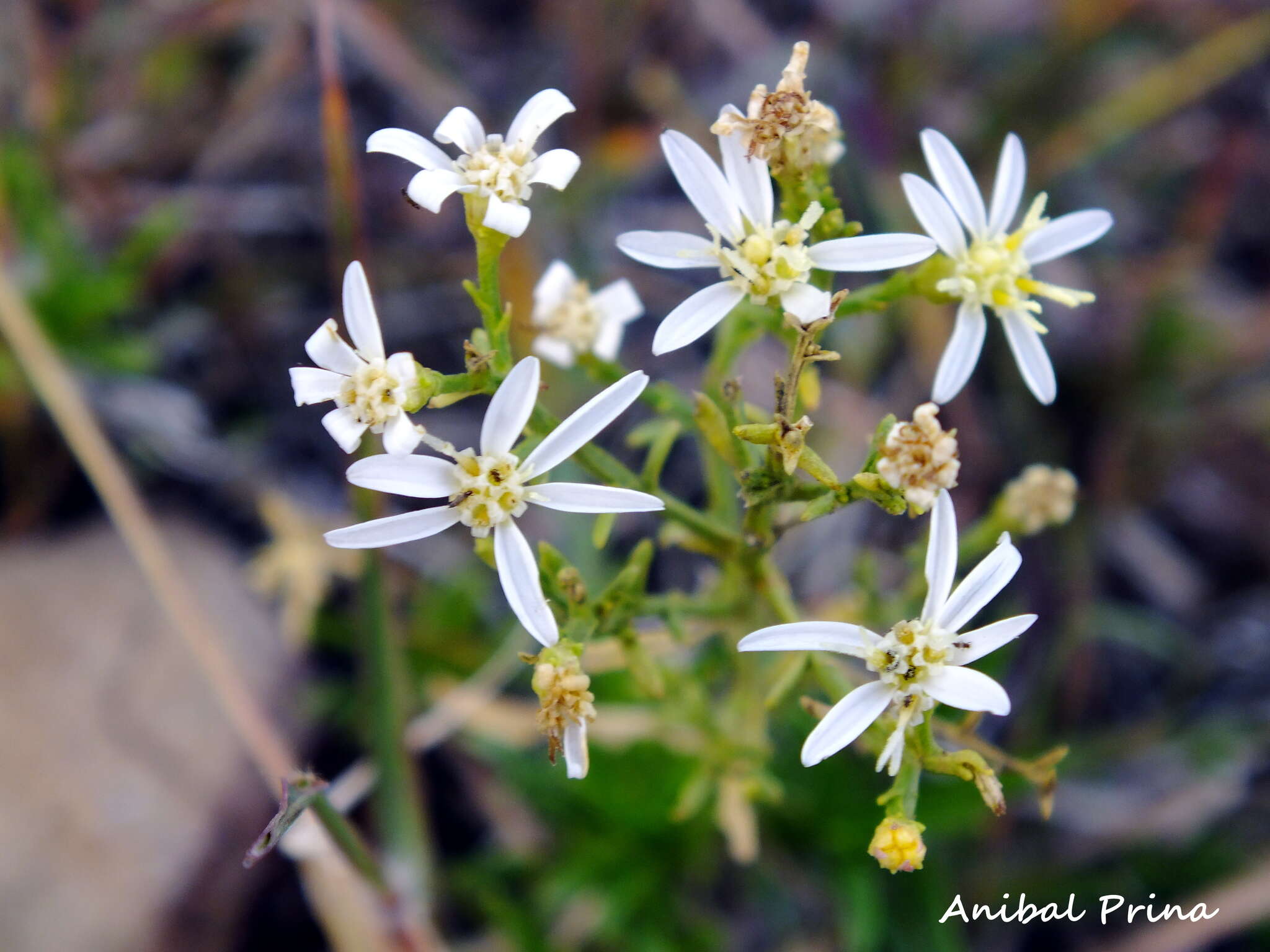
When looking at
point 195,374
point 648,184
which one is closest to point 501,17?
point 648,184

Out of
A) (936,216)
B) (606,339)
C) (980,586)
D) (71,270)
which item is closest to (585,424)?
(606,339)

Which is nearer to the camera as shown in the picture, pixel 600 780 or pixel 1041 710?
pixel 600 780

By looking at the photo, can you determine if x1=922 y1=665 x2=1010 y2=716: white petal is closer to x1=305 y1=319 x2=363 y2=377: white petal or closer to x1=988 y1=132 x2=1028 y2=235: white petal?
x1=988 y1=132 x2=1028 y2=235: white petal

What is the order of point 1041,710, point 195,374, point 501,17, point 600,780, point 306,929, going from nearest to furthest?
point 600,780 < point 306,929 < point 1041,710 < point 195,374 < point 501,17

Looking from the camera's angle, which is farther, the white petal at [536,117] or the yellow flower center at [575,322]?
the yellow flower center at [575,322]

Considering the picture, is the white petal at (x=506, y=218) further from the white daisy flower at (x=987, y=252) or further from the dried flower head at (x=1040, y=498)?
the dried flower head at (x=1040, y=498)

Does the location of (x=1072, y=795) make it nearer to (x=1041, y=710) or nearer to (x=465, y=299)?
(x=1041, y=710)

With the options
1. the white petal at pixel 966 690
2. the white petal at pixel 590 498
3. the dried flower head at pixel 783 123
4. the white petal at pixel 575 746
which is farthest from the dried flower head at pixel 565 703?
the dried flower head at pixel 783 123

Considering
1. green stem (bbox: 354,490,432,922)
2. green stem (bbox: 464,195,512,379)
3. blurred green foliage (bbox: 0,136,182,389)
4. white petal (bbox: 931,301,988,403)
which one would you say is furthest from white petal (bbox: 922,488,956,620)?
blurred green foliage (bbox: 0,136,182,389)
